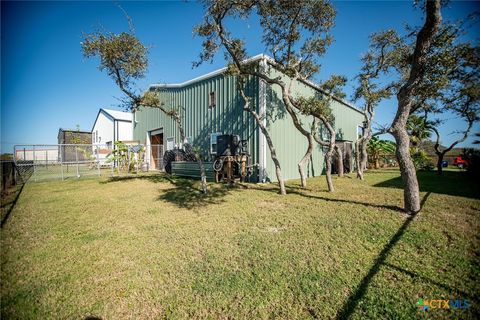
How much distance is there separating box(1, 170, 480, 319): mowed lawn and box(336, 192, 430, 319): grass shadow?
0.04ft

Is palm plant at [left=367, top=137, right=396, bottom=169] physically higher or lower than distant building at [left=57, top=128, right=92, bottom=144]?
lower

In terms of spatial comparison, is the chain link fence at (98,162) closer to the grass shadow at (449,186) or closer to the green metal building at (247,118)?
the green metal building at (247,118)

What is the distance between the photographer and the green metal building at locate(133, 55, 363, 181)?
9281mm

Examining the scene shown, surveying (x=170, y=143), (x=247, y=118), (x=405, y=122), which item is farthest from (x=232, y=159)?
(x=170, y=143)

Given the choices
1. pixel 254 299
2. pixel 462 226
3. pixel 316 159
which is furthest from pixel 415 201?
pixel 316 159

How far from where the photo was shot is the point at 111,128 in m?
23.1

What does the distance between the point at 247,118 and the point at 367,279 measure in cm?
810

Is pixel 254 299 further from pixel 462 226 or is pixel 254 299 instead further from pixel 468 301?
pixel 462 226

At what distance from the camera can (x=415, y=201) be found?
4742mm

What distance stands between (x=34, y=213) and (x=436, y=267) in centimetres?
842

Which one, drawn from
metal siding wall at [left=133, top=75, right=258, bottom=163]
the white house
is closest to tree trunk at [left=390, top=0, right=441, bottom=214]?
metal siding wall at [left=133, top=75, right=258, bottom=163]

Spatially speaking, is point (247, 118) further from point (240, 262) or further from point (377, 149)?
point (377, 149)

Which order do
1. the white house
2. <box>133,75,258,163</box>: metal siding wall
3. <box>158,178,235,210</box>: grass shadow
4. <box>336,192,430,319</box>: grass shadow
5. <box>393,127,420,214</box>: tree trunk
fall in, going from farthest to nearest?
the white house
<box>133,75,258,163</box>: metal siding wall
<box>158,178,235,210</box>: grass shadow
<box>393,127,420,214</box>: tree trunk
<box>336,192,430,319</box>: grass shadow

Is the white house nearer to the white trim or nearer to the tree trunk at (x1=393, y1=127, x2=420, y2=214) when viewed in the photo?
the white trim
